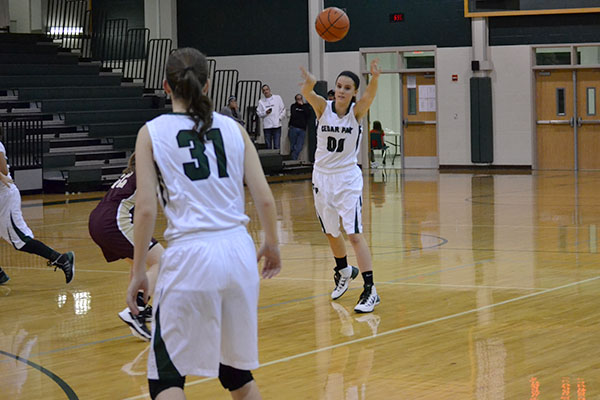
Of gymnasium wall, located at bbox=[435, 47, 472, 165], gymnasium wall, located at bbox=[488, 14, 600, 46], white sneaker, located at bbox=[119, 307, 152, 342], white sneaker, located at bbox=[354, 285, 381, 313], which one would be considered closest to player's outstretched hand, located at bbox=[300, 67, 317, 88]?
white sneaker, located at bbox=[354, 285, 381, 313]

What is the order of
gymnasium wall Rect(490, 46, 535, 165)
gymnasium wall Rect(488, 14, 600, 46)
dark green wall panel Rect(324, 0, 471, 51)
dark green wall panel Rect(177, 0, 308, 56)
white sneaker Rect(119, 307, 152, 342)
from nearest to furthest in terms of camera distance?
white sneaker Rect(119, 307, 152, 342), gymnasium wall Rect(488, 14, 600, 46), gymnasium wall Rect(490, 46, 535, 165), dark green wall panel Rect(324, 0, 471, 51), dark green wall panel Rect(177, 0, 308, 56)

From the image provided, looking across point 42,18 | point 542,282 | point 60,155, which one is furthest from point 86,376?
point 42,18

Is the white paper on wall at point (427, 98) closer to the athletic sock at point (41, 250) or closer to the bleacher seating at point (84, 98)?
the bleacher seating at point (84, 98)

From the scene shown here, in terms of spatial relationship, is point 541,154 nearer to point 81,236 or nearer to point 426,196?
point 426,196

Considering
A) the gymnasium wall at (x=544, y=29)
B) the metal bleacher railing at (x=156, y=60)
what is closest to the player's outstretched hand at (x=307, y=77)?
the gymnasium wall at (x=544, y=29)

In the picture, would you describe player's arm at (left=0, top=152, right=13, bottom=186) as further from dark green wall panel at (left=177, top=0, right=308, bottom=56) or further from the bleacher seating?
dark green wall panel at (left=177, top=0, right=308, bottom=56)

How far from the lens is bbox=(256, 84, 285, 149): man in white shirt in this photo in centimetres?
2234

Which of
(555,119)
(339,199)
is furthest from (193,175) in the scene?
(555,119)

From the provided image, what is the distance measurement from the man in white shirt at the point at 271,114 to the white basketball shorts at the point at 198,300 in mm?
19073

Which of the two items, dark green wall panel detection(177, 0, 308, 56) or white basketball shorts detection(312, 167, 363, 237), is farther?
A: dark green wall panel detection(177, 0, 308, 56)

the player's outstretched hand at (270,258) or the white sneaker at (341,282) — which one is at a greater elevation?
the player's outstretched hand at (270,258)

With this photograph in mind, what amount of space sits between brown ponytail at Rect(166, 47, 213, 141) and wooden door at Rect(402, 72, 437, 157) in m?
20.2

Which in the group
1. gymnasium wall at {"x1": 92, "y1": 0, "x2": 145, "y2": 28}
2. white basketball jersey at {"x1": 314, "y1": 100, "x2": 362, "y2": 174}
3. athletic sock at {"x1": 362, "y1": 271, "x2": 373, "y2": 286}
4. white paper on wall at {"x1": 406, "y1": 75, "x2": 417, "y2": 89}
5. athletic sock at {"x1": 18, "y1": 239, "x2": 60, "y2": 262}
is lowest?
athletic sock at {"x1": 362, "y1": 271, "x2": 373, "y2": 286}

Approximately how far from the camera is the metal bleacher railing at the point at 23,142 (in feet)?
58.2
